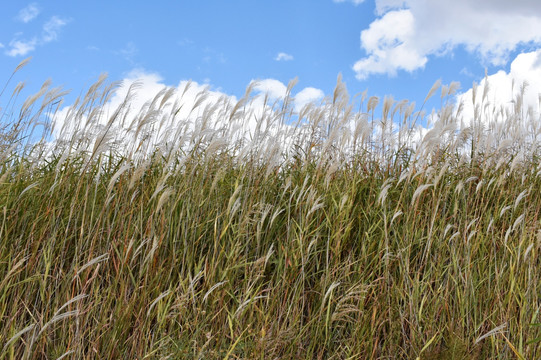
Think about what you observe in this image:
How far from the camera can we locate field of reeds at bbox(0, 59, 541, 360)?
2.08 meters

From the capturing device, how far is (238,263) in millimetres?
2402

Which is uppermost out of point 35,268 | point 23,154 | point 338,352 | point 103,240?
point 23,154

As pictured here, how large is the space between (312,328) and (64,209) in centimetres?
149

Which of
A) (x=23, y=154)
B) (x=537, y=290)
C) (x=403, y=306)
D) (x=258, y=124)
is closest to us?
(x=403, y=306)

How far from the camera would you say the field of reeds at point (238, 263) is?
2076 millimetres

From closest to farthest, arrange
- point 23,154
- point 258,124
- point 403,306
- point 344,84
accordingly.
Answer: point 403,306 → point 23,154 → point 258,124 → point 344,84

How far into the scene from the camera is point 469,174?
3.49m

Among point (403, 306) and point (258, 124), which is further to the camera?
point (258, 124)

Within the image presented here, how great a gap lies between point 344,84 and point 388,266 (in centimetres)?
153

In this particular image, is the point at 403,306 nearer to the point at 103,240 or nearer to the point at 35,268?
the point at 103,240

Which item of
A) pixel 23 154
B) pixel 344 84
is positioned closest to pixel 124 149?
pixel 23 154

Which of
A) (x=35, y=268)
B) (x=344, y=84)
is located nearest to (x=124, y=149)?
(x=35, y=268)

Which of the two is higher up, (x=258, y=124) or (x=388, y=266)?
(x=258, y=124)

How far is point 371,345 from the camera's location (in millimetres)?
2178
